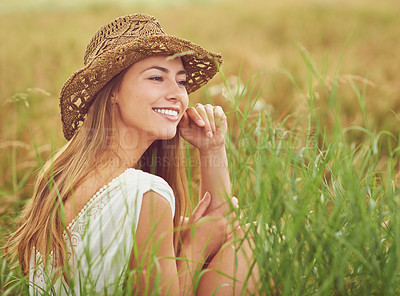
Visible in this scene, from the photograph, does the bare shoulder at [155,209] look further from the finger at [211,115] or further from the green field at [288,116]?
the finger at [211,115]

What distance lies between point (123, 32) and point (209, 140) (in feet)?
2.05

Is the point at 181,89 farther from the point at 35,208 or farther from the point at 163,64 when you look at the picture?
the point at 35,208

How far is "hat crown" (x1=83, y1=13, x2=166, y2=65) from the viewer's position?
2018mm

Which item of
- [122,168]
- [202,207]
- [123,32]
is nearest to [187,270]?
[202,207]

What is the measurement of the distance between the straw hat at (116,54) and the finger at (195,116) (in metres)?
0.21

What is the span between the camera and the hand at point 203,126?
2.18m

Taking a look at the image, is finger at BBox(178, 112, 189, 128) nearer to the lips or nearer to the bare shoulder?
the lips

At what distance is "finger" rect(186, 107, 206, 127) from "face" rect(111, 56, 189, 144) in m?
0.16

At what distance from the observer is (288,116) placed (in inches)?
75.4

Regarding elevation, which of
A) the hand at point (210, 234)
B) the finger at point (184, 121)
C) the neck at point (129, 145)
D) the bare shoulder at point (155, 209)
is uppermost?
the finger at point (184, 121)

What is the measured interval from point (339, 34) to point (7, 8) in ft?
23.9

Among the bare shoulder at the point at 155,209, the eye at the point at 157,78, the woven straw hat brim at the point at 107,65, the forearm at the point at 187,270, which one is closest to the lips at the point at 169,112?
the eye at the point at 157,78

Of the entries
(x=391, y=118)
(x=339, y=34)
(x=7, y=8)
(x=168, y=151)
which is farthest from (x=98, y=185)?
(x=7, y=8)

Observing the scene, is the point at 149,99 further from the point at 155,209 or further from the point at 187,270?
the point at 187,270
